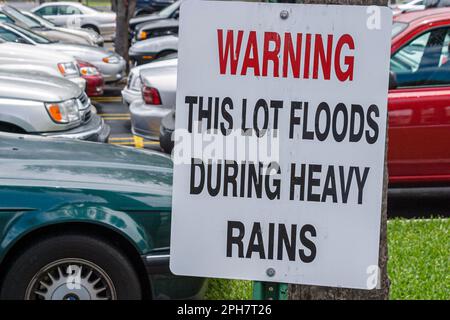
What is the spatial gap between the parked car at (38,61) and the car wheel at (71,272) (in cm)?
765

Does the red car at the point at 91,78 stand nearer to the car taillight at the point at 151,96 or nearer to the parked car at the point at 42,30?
the parked car at the point at 42,30

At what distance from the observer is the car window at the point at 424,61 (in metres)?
7.02

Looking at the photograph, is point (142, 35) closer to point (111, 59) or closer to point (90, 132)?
point (111, 59)

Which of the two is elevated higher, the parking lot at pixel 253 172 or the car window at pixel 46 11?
the car window at pixel 46 11

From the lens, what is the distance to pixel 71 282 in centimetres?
422

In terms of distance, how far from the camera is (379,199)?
2.36 meters

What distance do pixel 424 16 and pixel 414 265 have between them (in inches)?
106

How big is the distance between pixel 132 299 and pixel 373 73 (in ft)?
7.72

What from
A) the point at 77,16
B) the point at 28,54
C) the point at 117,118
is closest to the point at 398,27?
the point at 28,54

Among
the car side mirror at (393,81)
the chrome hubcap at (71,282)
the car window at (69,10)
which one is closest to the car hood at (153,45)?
the car side mirror at (393,81)

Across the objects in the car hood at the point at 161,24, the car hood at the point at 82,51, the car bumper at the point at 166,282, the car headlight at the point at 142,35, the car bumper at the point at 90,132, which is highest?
the car hood at the point at 161,24

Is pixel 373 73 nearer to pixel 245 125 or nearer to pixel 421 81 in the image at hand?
pixel 245 125

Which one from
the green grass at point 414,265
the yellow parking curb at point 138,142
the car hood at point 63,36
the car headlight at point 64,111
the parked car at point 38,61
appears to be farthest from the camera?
the car hood at point 63,36

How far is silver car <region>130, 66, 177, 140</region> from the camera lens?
31.6ft
